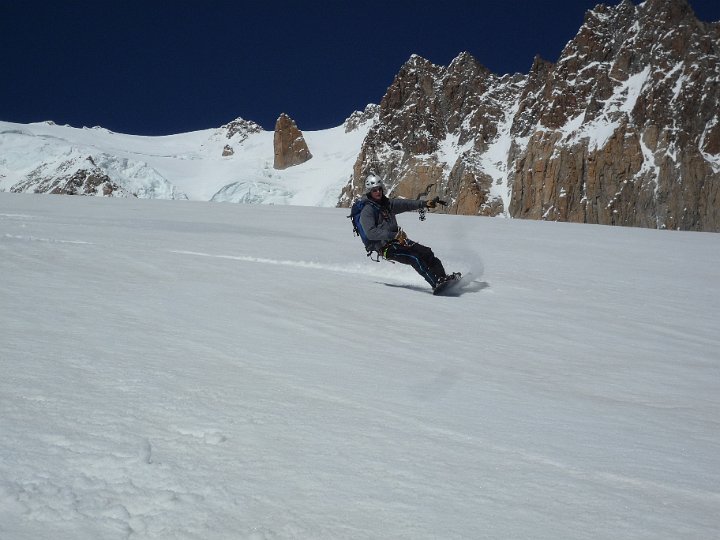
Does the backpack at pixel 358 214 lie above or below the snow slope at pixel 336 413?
above

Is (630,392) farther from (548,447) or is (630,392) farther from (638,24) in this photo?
(638,24)

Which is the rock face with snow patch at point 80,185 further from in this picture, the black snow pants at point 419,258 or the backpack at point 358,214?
the black snow pants at point 419,258

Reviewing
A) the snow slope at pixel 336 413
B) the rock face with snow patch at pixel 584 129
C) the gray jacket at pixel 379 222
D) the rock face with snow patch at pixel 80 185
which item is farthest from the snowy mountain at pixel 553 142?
the snow slope at pixel 336 413

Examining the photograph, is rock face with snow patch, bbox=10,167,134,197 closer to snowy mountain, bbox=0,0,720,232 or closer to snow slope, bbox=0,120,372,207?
snowy mountain, bbox=0,0,720,232

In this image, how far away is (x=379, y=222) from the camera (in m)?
8.99

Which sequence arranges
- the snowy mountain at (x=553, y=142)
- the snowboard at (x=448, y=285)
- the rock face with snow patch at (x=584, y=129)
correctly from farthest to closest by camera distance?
the snowy mountain at (x=553, y=142) → the rock face with snow patch at (x=584, y=129) → the snowboard at (x=448, y=285)

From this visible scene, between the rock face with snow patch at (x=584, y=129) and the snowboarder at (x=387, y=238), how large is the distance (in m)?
109

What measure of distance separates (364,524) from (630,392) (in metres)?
2.79

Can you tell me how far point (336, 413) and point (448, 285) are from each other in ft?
18.9

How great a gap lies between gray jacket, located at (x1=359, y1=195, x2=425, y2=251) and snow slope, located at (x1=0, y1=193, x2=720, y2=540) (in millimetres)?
1801

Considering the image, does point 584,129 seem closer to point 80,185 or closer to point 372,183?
point 372,183

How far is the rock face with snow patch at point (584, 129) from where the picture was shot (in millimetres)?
107750

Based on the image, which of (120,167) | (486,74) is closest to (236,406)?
(486,74)

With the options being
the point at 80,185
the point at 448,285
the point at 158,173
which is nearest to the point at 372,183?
the point at 448,285
